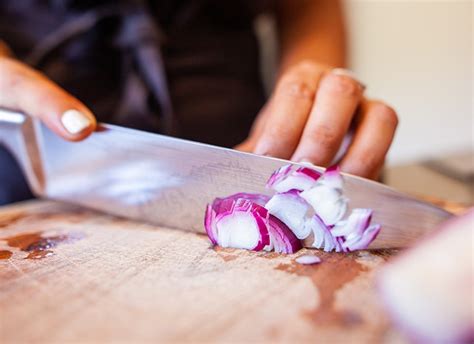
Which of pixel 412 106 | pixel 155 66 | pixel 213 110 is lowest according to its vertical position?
pixel 412 106

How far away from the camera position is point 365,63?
137cm

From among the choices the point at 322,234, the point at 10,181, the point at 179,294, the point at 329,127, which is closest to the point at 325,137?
the point at 329,127

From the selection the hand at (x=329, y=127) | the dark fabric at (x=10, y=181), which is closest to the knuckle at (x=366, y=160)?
the hand at (x=329, y=127)

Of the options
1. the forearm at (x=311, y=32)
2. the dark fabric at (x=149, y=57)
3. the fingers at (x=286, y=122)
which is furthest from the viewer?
the forearm at (x=311, y=32)

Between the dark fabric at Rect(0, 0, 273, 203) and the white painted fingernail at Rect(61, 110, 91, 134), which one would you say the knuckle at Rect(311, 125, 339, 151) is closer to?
the white painted fingernail at Rect(61, 110, 91, 134)

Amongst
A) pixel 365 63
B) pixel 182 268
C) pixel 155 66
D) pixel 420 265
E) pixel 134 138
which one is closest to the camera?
pixel 420 265

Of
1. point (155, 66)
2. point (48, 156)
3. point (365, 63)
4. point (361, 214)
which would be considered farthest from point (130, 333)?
point (365, 63)

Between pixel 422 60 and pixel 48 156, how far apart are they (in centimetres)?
109

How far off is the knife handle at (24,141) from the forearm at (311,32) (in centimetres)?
55

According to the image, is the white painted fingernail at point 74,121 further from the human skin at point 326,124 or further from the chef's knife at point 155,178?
the human skin at point 326,124

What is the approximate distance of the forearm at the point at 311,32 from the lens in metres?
1.04

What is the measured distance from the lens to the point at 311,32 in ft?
3.69

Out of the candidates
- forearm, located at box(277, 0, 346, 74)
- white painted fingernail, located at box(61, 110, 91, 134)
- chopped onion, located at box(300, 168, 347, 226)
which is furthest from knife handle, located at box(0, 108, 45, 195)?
forearm, located at box(277, 0, 346, 74)

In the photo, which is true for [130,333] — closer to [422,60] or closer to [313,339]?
[313,339]
